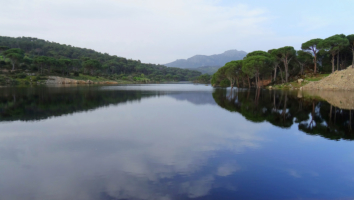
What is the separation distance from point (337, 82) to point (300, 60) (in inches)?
660

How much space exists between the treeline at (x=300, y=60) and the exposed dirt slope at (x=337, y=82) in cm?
458

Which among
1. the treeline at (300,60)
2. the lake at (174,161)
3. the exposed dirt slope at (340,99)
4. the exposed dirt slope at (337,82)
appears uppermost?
the treeline at (300,60)

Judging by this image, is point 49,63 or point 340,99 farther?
point 49,63

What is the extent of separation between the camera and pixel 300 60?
214ft

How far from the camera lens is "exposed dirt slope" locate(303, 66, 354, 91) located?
159ft

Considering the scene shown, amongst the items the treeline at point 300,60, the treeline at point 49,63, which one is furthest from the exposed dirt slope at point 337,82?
the treeline at point 49,63

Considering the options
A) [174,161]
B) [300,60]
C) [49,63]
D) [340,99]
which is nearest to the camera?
[174,161]

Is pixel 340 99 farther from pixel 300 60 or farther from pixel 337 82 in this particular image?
pixel 300 60

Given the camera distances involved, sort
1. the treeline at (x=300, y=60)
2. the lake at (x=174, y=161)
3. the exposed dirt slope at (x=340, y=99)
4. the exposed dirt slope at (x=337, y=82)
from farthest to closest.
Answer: the treeline at (x=300, y=60) → the exposed dirt slope at (x=337, y=82) → the exposed dirt slope at (x=340, y=99) → the lake at (x=174, y=161)

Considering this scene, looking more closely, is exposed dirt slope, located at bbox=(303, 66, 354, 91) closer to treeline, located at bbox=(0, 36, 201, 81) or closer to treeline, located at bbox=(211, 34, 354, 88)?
treeline, located at bbox=(211, 34, 354, 88)

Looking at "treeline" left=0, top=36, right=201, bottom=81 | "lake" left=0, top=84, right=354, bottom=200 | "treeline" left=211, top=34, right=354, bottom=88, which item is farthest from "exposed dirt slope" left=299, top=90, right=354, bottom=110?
"treeline" left=0, top=36, right=201, bottom=81

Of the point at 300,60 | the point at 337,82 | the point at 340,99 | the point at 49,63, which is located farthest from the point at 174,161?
the point at 49,63

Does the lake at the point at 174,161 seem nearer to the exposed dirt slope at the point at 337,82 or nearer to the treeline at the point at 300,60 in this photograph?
the exposed dirt slope at the point at 337,82

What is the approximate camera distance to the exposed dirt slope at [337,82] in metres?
48.3
